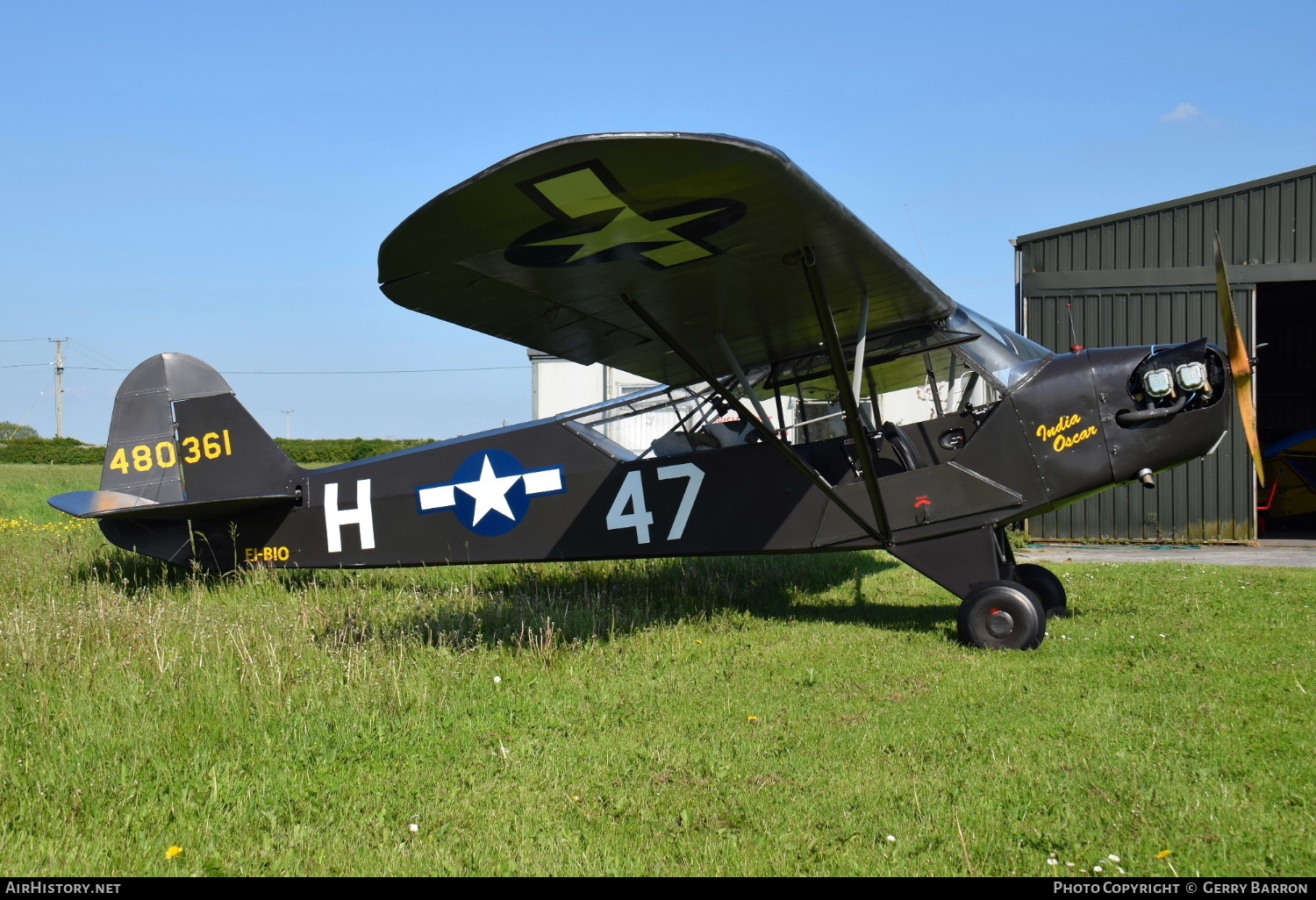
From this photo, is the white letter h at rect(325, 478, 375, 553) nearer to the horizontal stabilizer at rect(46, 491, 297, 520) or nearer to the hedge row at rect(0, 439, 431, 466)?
the horizontal stabilizer at rect(46, 491, 297, 520)

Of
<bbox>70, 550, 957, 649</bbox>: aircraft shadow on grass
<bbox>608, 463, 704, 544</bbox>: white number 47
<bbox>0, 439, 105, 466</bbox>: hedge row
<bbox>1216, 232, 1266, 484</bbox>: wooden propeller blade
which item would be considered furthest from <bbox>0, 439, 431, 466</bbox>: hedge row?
<bbox>1216, 232, 1266, 484</bbox>: wooden propeller blade

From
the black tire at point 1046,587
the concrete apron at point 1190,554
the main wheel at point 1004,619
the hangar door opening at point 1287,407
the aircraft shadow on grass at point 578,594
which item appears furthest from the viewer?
the hangar door opening at point 1287,407

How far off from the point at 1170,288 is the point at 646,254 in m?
11.2

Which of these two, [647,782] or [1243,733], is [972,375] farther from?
[647,782]

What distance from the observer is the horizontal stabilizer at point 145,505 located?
7117 millimetres

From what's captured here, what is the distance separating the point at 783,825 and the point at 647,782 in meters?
0.64

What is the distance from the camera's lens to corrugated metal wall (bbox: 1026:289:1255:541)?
12.6 metres

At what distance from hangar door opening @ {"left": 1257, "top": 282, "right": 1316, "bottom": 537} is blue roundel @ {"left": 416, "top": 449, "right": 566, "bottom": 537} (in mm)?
11321

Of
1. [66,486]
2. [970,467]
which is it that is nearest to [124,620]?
[970,467]

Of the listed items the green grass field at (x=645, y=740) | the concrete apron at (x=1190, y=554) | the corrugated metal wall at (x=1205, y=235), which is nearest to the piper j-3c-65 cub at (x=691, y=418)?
the green grass field at (x=645, y=740)

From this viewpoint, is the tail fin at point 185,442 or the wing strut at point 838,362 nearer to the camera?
the wing strut at point 838,362

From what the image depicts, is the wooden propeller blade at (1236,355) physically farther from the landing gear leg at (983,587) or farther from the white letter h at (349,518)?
the white letter h at (349,518)

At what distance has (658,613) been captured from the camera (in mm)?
6875

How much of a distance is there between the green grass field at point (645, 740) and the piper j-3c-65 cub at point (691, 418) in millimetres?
683
